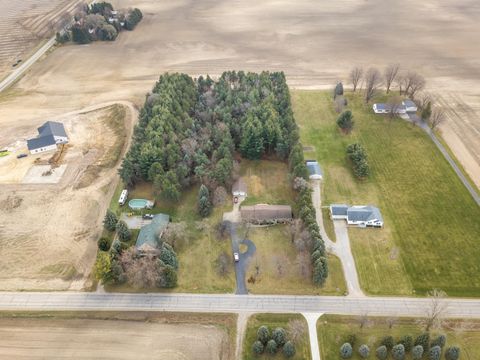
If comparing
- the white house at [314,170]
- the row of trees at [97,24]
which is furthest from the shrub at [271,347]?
the row of trees at [97,24]

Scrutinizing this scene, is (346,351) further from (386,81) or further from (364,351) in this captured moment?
(386,81)

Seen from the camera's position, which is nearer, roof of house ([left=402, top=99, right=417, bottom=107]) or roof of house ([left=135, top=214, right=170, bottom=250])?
roof of house ([left=135, top=214, right=170, bottom=250])

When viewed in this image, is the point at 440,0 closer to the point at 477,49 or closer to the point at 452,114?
the point at 477,49

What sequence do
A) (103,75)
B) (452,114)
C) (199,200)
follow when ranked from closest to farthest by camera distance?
(199,200), (452,114), (103,75)

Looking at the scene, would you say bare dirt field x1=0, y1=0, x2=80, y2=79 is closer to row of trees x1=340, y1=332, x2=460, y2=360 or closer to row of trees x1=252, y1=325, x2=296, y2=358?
row of trees x1=252, y1=325, x2=296, y2=358

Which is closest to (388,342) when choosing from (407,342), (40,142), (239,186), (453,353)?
(407,342)

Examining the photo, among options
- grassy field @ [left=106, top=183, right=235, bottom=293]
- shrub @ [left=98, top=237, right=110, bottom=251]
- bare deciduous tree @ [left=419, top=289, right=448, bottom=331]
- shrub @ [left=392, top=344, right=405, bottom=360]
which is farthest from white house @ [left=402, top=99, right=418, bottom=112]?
shrub @ [left=98, top=237, right=110, bottom=251]

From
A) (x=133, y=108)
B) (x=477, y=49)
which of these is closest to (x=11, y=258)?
(x=133, y=108)
